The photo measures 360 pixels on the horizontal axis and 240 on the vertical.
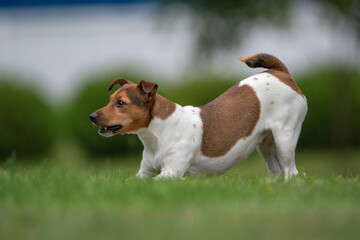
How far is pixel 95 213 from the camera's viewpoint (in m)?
3.81

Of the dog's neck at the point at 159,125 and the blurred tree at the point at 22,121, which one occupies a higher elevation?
the dog's neck at the point at 159,125

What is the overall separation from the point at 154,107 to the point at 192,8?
20.3 ft

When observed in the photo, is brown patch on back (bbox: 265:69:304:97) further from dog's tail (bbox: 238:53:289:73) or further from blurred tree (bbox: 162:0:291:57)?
blurred tree (bbox: 162:0:291:57)

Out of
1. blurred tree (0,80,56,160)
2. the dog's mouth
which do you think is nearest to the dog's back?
the dog's mouth

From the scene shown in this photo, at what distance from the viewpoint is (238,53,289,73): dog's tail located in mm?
6477

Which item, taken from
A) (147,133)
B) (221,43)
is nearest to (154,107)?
(147,133)

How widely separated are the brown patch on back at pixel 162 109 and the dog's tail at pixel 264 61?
1142 mm

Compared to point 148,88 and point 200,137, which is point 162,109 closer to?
point 148,88

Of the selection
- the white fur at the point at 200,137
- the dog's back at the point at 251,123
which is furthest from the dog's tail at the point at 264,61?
the dog's back at the point at 251,123

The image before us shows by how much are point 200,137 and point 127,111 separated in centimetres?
87

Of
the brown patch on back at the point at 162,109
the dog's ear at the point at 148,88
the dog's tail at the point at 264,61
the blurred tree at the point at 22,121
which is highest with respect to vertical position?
the dog's tail at the point at 264,61

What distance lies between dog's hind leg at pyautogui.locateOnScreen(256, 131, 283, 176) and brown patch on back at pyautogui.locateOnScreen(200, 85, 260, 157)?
0.50 metres

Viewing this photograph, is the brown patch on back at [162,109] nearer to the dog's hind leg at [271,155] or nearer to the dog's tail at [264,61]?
the dog's tail at [264,61]

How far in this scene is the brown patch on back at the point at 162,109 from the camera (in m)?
5.87
